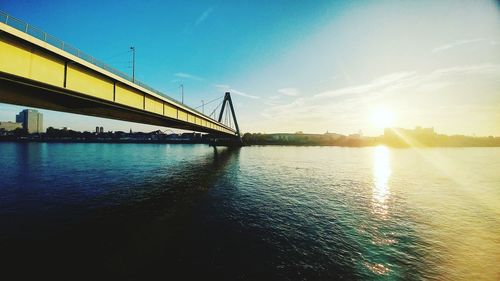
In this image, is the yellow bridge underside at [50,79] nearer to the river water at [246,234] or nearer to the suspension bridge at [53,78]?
the suspension bridge at [53,78]

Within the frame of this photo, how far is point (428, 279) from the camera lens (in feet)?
32.4

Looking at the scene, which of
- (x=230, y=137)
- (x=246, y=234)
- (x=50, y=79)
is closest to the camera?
(x=246, y=234)

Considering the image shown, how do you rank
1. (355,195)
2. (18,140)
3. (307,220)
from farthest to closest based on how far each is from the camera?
1. (18,140)
2. (355,195)
3. (307,220)

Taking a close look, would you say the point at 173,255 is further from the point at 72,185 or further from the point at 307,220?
the point at 72,185

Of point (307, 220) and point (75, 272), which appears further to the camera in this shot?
point (307, 220)

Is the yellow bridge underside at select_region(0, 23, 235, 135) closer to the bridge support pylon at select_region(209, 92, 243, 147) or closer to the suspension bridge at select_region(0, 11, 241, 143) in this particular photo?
the suspension bridge at select_region(0, 11, 241, 143)

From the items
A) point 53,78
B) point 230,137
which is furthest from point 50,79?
point 230,137

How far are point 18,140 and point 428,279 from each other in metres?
286

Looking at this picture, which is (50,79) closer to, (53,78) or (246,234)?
(53,78)

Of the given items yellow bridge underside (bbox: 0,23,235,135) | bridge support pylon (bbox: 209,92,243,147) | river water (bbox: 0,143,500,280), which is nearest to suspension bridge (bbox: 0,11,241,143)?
yellow bridge underside (bbox: 0,23,235,135)

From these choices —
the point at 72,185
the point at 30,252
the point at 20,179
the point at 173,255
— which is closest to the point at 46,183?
the point at 72,185

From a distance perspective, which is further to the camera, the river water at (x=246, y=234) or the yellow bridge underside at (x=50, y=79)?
the yellow bridge underside at (x=50, y=79)

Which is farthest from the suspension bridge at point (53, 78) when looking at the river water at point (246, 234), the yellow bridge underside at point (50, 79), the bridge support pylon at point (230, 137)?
the bridge support pylon at point (230, 137)

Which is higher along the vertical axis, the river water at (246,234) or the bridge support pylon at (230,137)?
the bridge support pylon at (230,137)
